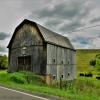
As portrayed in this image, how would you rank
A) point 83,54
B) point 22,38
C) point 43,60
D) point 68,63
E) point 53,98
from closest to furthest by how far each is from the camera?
point 53,98
point 43,60
point 22,38
point 68,63
point 83,54

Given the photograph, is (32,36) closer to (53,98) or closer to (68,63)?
(68,63)

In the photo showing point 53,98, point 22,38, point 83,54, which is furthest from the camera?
point 83,54

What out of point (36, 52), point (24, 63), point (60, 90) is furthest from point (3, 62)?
point (60, 90)

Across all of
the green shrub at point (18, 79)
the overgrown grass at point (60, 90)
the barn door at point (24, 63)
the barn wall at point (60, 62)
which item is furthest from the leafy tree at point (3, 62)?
the green shrub at point (18, 79)

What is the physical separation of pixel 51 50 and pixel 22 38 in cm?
499

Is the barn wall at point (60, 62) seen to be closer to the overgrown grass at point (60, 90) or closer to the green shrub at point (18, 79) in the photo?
the overgrown grass at point (60, 90)

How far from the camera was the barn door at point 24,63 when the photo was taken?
107 ft

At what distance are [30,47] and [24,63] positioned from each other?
102 inches

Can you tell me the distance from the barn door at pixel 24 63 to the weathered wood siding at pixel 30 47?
59cm

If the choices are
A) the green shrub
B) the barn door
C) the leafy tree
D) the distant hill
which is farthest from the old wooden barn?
the distant hill

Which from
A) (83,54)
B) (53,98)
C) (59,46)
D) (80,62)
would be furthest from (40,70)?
(83,54)

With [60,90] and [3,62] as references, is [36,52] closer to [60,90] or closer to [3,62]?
[60,90]

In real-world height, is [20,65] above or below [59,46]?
below

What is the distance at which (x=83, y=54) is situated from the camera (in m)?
113
